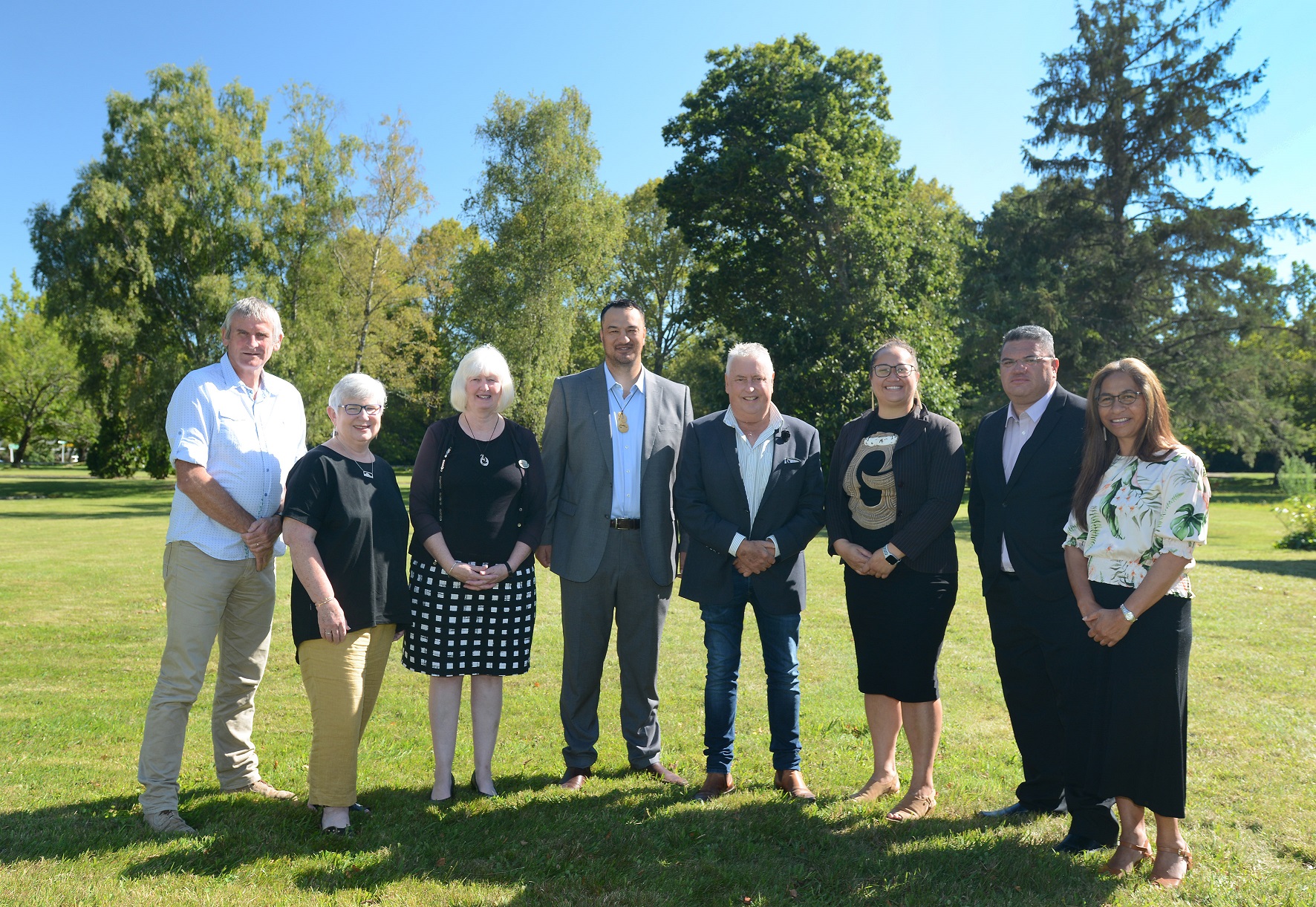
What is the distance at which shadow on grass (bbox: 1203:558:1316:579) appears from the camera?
1320 centimetres

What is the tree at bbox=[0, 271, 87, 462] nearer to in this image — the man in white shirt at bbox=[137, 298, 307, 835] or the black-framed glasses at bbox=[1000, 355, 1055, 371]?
the man in white shirt at bbox=[137, 298, 307, 835]

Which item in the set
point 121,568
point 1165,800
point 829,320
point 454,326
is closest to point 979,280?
point 829,320

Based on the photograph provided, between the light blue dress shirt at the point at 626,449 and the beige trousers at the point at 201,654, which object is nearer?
the beige trousers at the point at 201,654

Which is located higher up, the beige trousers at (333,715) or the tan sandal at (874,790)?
the beige trousers at (333,715)

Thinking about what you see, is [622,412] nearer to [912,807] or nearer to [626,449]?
[626,449]

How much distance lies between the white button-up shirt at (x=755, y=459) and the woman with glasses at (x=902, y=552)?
0.40m

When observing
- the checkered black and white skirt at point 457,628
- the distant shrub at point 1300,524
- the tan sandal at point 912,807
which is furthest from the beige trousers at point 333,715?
the distant shrub at point 1300,524

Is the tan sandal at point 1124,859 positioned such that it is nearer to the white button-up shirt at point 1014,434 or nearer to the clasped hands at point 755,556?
the white button-up shirt at point 1014,434

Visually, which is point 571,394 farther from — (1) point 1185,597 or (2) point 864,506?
(1) point 1185,597

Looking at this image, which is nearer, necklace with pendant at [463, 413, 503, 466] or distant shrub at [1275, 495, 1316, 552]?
necklace with pendant at [463, 413, 503, 466]

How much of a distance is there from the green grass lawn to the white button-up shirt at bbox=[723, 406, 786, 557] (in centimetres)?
155

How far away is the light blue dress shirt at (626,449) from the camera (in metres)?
4.61

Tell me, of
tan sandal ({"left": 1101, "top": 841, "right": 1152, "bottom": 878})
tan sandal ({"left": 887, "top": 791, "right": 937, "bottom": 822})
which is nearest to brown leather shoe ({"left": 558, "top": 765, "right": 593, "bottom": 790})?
tan sandal ({"left": 887, "top": 791, "right": 937, "bottom": 822})

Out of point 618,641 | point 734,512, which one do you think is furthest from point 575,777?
point 734,512
